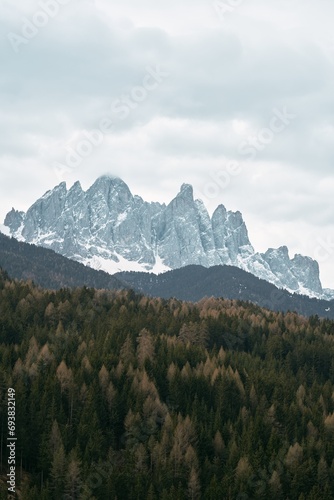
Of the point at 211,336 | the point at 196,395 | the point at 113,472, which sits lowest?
the point at 113,472

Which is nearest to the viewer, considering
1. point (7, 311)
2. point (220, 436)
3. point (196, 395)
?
point (220, 436)

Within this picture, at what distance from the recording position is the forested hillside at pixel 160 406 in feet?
265

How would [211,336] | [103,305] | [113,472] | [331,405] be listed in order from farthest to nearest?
[103,305], [211,336], [331,405], [113,472]

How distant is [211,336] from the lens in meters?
147

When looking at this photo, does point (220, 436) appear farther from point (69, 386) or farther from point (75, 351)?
point (75, 351)

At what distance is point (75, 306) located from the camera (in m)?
153

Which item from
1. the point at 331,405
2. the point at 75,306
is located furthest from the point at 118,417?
the point at 75,306

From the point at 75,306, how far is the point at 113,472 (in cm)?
7745

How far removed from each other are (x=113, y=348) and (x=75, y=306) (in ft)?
111

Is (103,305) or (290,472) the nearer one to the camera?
(290,472)

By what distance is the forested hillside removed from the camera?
80625mm

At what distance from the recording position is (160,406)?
325 feet

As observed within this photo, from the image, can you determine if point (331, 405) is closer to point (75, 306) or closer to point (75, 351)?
point (75, 351)

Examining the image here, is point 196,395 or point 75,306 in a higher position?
point 75,306
